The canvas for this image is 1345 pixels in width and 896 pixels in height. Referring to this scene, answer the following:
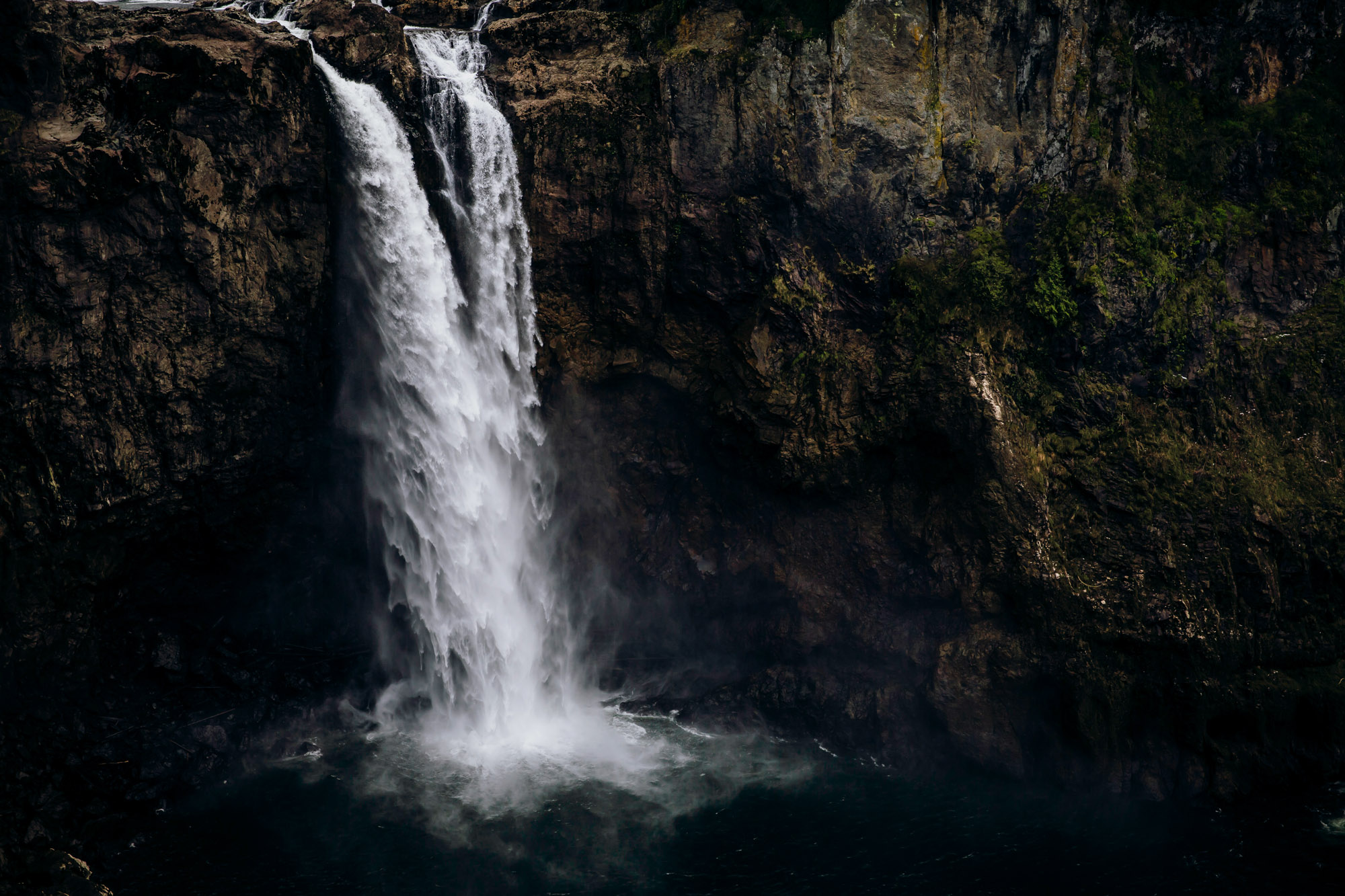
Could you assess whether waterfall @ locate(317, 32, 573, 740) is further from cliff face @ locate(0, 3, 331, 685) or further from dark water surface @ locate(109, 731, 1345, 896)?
dark water surface @ locate(109, 731, 1345, 896)

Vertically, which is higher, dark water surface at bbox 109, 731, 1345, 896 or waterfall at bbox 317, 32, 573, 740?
waterfall at bbox 317, 32, 573, 740

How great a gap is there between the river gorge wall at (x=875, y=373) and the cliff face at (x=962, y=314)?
0.31ft

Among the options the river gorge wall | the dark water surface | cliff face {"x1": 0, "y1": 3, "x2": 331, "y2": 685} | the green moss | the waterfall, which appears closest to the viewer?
the dark water surface

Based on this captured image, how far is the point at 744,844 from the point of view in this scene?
22.2 meters

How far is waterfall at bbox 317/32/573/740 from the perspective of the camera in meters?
25.1

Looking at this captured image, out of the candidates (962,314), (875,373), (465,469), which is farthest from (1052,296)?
(465,469)

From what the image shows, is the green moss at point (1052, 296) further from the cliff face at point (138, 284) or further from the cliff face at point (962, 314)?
the cliff face at point (138, 284)

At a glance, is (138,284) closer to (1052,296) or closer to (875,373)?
(875,373)

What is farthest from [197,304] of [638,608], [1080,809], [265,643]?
[1080,809]

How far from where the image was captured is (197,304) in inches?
900

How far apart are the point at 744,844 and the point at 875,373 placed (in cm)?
1268

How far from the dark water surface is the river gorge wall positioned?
5.48 ft

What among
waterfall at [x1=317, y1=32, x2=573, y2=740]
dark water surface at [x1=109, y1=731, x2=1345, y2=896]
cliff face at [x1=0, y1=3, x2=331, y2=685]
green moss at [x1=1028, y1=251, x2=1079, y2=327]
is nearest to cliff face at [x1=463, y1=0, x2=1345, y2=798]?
green moss at [x1=1028, y1=251, x2=1079, y2=327]

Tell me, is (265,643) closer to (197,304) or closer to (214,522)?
(214,522)
